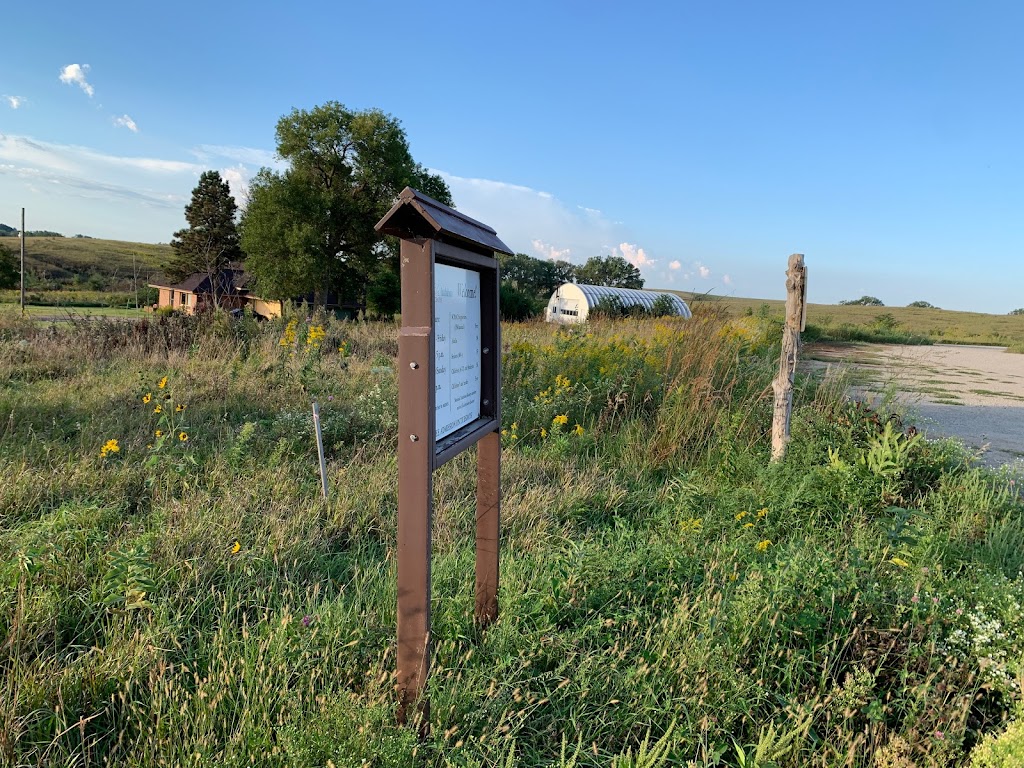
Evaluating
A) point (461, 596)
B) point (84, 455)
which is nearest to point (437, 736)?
point (461, 596)

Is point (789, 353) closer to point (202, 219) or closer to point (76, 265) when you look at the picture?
point (202, 219)

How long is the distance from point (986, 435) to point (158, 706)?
29.8 ft

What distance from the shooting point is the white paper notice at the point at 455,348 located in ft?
6.72

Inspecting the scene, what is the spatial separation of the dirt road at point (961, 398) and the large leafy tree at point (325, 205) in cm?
2403

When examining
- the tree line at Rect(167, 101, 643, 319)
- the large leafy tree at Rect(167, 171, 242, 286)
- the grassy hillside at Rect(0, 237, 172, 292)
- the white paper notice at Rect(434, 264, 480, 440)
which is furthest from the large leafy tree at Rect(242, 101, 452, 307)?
the white paper notice at Rect(434, 264, 480, 440)

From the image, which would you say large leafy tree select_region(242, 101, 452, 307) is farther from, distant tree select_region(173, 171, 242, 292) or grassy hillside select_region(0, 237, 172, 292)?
grassy hillside select_region(0, 237, 172, 292)

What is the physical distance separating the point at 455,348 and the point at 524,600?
1.19 m

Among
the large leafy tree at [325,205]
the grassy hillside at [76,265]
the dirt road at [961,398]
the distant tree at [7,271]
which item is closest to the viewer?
the dirt road at [961,398]

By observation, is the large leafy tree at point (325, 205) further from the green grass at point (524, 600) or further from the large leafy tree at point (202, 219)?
the green grass at point (524, 600)

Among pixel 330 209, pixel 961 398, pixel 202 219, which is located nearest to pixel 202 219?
pixel 202 219

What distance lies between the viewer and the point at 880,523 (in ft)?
11.9

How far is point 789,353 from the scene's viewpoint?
16.7 feet

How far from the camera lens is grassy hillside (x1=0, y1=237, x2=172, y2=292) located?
51.3m

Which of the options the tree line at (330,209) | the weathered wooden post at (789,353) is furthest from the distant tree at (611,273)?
the weathered wooden post at (789,353)
